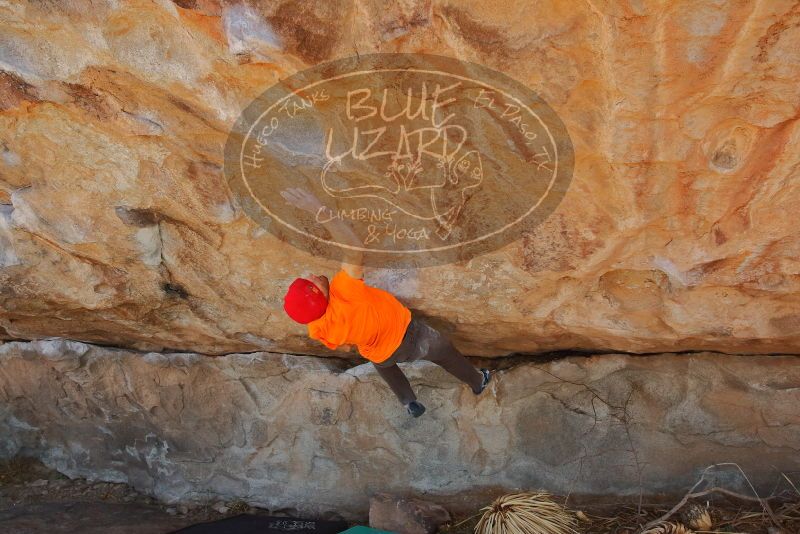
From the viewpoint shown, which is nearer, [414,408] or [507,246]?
[507,246]

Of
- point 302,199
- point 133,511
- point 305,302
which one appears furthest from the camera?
point 133,511

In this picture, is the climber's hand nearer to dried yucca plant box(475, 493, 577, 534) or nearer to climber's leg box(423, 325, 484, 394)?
climber's leg box(423, 325, 484, 394)

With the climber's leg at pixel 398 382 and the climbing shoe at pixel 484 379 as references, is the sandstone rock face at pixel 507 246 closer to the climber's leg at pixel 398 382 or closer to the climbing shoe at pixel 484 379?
the climbing shoe at pixel 484 379

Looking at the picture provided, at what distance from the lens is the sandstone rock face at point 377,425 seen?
2488mm

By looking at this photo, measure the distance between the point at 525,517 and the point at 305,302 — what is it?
1.14 meters

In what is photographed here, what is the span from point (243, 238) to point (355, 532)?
116 centimetres

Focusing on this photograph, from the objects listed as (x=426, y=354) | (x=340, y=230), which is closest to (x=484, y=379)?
(x=426, y=354)

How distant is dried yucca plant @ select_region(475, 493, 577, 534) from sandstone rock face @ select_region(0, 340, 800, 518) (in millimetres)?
245

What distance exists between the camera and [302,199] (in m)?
2.13

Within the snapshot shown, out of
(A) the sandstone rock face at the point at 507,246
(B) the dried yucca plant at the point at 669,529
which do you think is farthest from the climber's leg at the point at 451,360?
(B) the dried yucca plant at the point at 669,529

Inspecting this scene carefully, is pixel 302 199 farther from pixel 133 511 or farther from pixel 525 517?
pixel 133 511

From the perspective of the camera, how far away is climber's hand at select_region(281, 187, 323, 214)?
211 centimetres

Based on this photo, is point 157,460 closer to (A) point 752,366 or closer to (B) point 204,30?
(B) point 204,30

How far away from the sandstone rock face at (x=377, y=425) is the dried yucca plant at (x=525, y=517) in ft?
0.80
